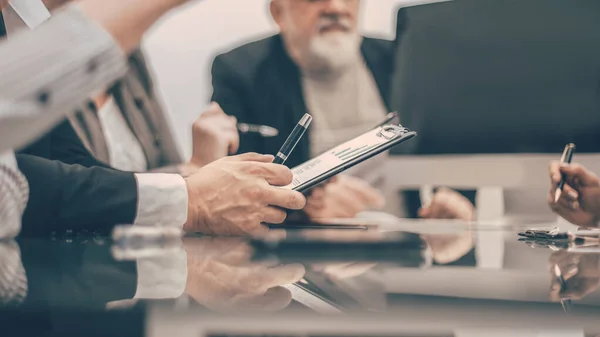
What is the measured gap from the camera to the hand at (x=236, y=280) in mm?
354

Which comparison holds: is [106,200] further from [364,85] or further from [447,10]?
[364,85]

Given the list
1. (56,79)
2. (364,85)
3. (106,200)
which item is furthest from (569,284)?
(364,85)

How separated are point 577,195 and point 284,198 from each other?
57 cm

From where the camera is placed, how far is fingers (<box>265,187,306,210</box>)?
83 cm

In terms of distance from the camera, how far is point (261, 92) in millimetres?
2068

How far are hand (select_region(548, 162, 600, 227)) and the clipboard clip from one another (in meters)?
0.38

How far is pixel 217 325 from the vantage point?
0.98ft

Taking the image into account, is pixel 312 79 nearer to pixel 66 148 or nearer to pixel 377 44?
pixel 377 44

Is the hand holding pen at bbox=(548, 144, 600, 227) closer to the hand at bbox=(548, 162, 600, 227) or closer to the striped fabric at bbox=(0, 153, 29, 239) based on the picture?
the hand at bbox=(548, 162, 600, 227)

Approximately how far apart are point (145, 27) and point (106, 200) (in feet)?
1.06

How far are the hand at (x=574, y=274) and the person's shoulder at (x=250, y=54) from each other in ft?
5.28

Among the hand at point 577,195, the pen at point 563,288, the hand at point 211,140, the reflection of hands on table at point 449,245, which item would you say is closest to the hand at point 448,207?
the hand at point 577,195

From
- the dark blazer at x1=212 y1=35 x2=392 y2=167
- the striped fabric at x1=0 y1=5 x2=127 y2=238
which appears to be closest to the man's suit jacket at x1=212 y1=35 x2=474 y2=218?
the dark blazer at x1=212 y1=35 x2=392 y2=167

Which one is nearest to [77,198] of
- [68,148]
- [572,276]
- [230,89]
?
[68,148]
